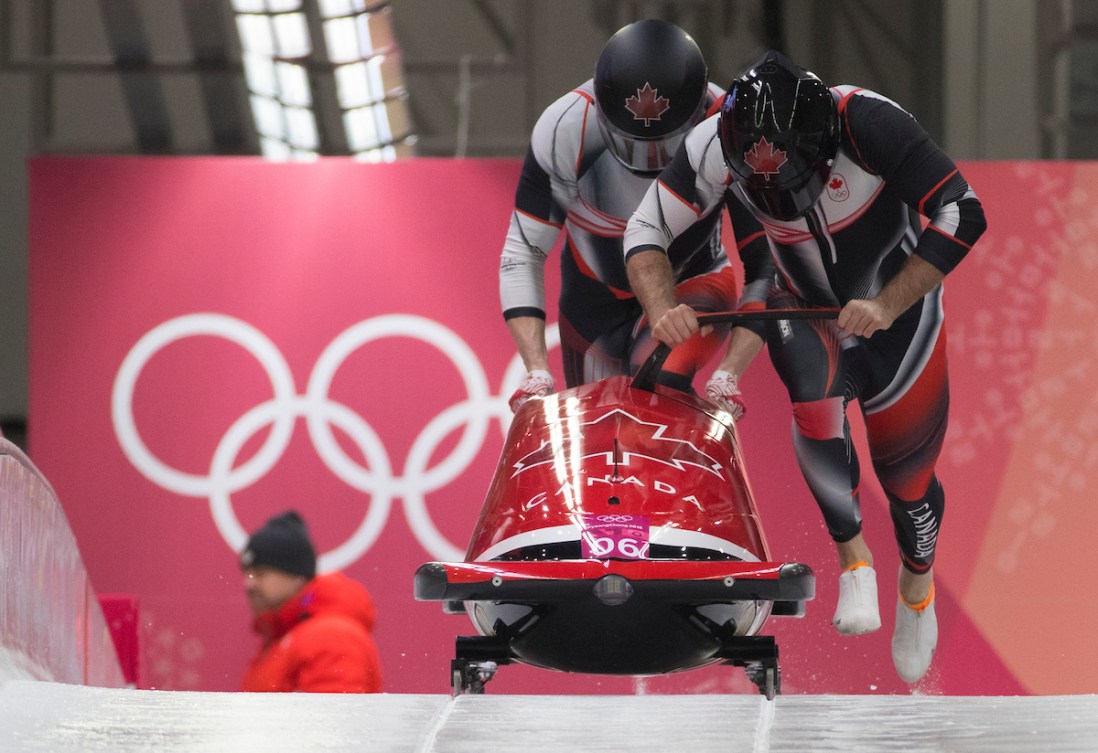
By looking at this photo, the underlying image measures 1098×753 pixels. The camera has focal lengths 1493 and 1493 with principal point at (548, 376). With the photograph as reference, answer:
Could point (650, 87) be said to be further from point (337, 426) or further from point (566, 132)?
point (337, 426)

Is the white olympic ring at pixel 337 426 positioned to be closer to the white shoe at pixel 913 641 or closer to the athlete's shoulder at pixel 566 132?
the athlete's shoulder at pixel 566 132

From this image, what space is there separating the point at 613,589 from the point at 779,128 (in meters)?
1.18

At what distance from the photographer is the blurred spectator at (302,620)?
12.6ft

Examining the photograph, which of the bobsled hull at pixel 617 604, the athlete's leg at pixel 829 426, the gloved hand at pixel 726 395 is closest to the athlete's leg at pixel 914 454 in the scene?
the athlete's leg at pixel 829 426

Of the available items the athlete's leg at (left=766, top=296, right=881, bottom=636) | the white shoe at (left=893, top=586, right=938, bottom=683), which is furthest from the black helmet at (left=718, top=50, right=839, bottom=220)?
the white shoe at (left=893, top=586, right=938, bottom=683)

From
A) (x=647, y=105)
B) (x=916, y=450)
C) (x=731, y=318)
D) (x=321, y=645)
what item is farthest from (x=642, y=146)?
(x=321, y=645)

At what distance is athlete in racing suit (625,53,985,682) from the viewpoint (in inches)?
134

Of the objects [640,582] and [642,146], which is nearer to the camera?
[640,582]

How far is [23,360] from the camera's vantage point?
29.0 feet

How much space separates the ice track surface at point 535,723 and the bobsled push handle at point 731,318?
1226 millimetres

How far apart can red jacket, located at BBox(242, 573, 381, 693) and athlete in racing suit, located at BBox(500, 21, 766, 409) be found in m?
0.75

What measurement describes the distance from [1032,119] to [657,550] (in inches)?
226

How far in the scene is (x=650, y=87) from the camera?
376 cm

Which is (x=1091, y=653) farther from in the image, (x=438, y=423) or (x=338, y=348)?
(x=338, y=348)
